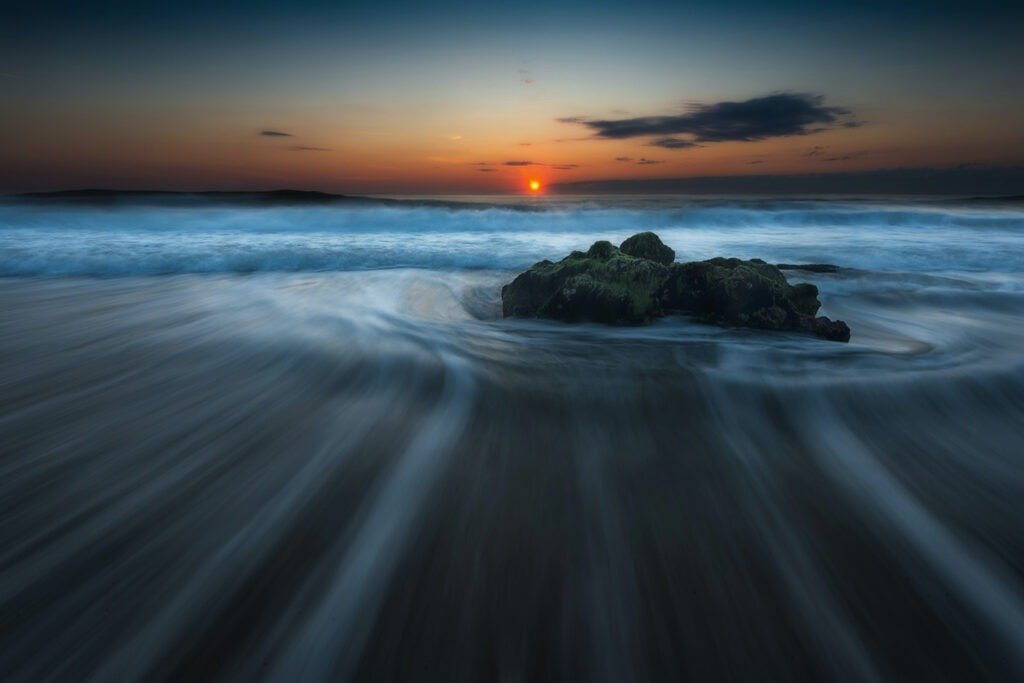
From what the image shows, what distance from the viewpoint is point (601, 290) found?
18.0 ft

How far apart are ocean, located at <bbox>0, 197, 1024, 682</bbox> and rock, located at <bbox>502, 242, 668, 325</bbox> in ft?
0.99

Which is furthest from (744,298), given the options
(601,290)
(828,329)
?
(601,290)

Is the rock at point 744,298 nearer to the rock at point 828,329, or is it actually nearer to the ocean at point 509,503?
the rock at point 828,329

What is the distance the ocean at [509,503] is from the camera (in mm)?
1584

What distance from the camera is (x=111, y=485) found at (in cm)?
245

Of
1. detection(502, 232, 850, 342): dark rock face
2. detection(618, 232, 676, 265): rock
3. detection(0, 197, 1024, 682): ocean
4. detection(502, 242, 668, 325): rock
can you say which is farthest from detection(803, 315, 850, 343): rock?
detection(618, 232, 676, 265): rock

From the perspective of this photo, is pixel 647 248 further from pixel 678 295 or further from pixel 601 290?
pixel 601 290

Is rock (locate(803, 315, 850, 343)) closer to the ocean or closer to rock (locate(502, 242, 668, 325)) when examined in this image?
the ocean

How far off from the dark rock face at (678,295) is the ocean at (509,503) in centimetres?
28

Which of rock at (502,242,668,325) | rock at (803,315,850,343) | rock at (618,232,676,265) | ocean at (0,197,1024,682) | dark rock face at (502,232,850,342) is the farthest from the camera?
rock at (618,232,676,265)

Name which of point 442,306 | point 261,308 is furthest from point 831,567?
point 261,308

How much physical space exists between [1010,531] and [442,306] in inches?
230

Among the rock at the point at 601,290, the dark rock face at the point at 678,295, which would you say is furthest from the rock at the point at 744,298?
the rock at the point at 601,290

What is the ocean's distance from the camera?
1.58 m
